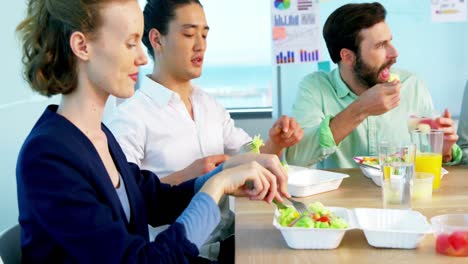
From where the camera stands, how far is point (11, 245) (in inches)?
52.3

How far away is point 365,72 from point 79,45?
1.44 meters

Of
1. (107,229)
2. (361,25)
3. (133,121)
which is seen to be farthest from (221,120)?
(107,229)

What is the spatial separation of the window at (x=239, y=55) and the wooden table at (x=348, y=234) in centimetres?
197

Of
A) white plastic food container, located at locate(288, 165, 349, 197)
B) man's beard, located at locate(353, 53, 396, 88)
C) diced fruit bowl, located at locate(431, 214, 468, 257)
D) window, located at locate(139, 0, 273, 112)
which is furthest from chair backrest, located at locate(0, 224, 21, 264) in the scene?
window, located at locate(139, 0, 273, 112)

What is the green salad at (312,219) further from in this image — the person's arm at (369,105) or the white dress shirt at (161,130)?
the person's arm at (369,105)

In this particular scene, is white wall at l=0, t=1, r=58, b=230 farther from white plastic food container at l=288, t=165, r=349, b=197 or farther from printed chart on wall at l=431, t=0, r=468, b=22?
printed chart on wall at l=431, t=0, r=468, b=22

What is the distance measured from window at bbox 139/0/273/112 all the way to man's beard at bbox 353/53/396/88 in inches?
45.9

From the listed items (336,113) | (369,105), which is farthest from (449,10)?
(369,105)

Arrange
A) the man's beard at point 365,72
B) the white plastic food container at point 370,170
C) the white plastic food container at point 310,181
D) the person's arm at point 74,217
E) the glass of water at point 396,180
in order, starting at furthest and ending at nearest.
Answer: the man's beard at point 365,72 < the white plastic food container at point 370,170 < the white plastic food container at point 310,181 < the glass of water at point 396,180 < the person's arm at point 74,217

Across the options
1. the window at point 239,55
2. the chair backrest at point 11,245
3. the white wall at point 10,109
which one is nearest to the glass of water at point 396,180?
the chair backrest at point 11,245

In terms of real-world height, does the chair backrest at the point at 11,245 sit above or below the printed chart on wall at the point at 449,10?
below

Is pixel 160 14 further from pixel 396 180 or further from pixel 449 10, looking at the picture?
pixel 449 10

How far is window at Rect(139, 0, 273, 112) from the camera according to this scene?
12.2ft

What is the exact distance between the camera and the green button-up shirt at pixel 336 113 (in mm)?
2260
